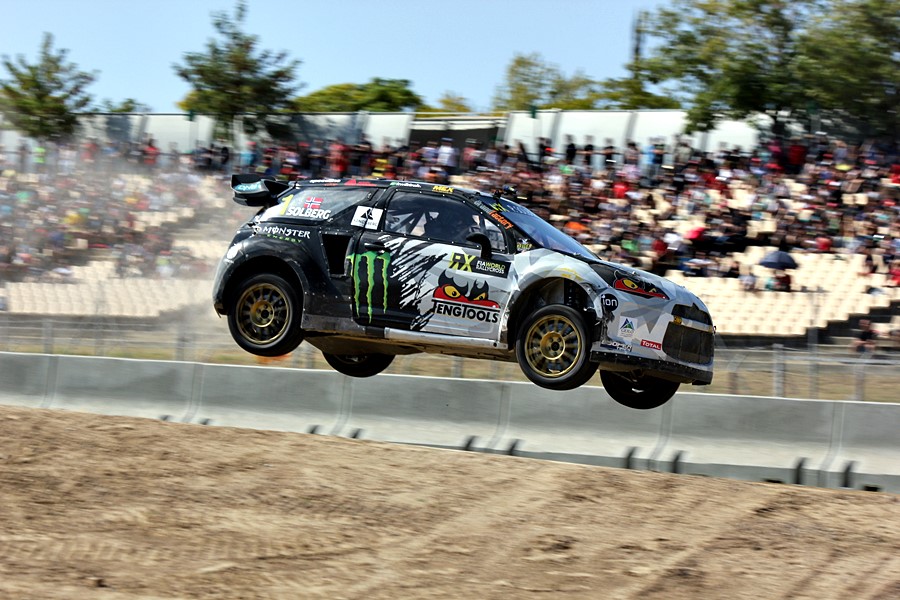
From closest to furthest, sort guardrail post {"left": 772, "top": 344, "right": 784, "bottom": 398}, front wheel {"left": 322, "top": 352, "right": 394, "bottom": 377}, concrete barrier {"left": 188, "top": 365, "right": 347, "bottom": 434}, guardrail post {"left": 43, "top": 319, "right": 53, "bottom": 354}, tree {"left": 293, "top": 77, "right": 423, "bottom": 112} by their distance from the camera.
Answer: front wheel {"left": 322, "top": 352, "right": 394, "bottom": 377} → guardrail post {"left": 772, "top": 344, "right": 784, "bottom": 398} → concrete barrier {"left": 188, "top": 365, "right": 347, "bottom": 434} → guardrail post {"left": 43, "top": 319, "right": 53, "bottom": 354} → tree {"left": 293, "top": 77, "right": 423, "bottom": 112}

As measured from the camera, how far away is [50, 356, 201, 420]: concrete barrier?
16.4 m

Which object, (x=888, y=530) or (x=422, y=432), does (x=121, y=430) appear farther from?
(x=888, y=530)

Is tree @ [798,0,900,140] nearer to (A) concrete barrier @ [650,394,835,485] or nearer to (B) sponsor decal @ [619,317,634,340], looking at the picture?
(A) concrete barrier @ [650,394,835,485]

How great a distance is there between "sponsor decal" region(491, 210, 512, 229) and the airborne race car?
2 cm

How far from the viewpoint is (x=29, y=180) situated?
2611 centimetres

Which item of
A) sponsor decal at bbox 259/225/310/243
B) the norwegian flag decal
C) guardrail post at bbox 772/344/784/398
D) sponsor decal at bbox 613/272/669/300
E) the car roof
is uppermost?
the car roof

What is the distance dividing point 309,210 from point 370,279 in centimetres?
106

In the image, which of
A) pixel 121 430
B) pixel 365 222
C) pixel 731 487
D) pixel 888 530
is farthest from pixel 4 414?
pixel 888 530

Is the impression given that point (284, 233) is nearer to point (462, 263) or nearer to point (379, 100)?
point (462, 263)

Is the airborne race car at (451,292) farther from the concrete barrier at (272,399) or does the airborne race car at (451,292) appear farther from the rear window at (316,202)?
the concrete barrier at (272,399)

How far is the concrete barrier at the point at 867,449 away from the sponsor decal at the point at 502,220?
6.27 m

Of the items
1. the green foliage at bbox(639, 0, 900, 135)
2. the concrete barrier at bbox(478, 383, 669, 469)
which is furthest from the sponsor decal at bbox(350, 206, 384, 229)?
the green foliage at bbox(639, 0, 900, 135)

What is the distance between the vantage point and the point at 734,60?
26984mm

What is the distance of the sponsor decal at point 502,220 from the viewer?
8672 millimetres
